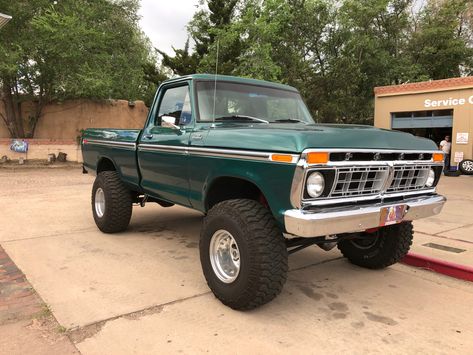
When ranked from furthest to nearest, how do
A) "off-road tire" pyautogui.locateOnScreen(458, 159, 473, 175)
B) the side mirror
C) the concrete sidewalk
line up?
"off-road tire" pyautogui.locateOnScreen(458, 159, 473, 175) < the concrete sidewalk < the side mirror

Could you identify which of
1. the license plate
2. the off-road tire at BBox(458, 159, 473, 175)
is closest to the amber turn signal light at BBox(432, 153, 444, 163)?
the license plate

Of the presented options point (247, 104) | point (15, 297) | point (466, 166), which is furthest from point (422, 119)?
point (15, 297)

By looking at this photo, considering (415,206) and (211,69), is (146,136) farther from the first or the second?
(211,69)

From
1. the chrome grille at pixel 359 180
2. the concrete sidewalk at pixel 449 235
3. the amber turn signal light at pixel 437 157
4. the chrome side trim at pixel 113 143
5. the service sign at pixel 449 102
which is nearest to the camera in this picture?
the chrome grille at pixel 359 180

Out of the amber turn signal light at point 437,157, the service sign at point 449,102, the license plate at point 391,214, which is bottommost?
the license plate at point 391,214

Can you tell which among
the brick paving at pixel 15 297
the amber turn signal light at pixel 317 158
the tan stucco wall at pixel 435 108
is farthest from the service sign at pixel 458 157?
the brick paving at pixel 15 297

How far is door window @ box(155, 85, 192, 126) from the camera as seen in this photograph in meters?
4.57

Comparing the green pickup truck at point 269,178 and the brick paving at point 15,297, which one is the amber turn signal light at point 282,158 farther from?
the brick paving at point 15,297

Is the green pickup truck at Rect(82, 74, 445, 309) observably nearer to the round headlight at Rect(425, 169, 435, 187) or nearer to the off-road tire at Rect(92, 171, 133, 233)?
the round headlight at Rect(425, 169, 435, 187)

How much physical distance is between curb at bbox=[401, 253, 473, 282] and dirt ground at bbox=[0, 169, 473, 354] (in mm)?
116

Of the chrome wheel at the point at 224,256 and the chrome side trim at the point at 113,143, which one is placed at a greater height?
the chrome side trim at the point at 113,143

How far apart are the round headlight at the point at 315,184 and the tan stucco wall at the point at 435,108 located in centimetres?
1676

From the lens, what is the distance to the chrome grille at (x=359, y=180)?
3283 millimetres

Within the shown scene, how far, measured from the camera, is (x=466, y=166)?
55.2 feet
